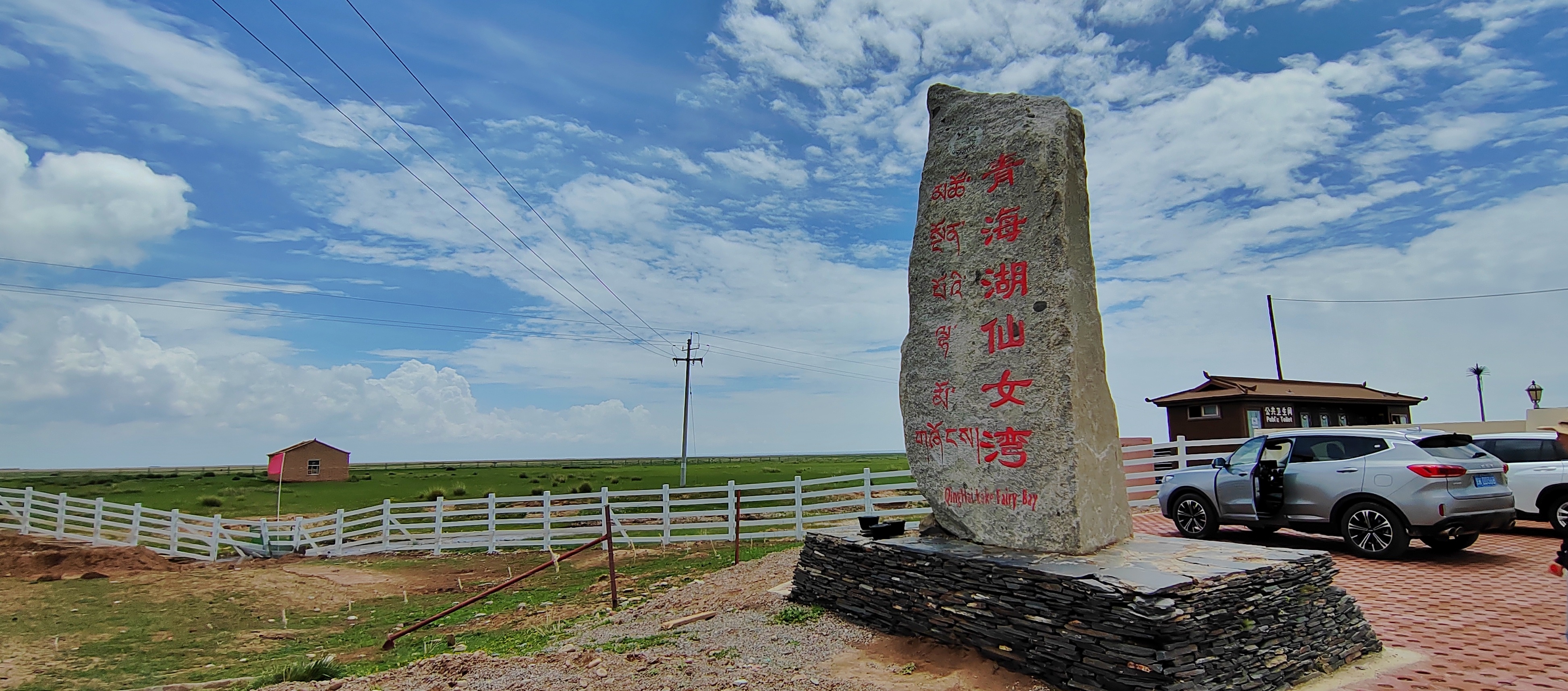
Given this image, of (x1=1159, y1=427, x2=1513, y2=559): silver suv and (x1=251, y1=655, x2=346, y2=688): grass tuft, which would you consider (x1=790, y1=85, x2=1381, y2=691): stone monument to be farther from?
(x1=251, y1=655, x2=346, y2=688): grass tuft

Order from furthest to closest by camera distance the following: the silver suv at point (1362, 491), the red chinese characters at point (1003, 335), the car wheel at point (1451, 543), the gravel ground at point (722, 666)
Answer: the car wheel at point (1451, 543)
the silver suv at point (1362, 491)
the red chinese characters at point (1003, 335)
the gravel ground at point (722, 666)

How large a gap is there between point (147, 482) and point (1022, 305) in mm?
69575

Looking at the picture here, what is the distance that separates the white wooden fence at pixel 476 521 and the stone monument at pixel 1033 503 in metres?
6.73

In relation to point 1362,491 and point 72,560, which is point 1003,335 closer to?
point 1362,491

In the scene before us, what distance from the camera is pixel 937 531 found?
→ 692 centimetres

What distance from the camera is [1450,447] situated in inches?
307

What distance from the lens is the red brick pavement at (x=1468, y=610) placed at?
4.75m

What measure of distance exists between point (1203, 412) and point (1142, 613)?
2103 cm

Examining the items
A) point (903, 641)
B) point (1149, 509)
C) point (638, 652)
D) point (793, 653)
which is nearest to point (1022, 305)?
point (903, 641)

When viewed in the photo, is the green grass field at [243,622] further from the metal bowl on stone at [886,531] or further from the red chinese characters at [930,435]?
the red chinese characters at [930,435]

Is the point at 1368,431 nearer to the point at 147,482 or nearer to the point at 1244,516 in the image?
the point at 1244,516

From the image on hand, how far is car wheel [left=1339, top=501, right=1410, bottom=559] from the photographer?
7734 millimetres

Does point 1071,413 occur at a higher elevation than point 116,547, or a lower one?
higher

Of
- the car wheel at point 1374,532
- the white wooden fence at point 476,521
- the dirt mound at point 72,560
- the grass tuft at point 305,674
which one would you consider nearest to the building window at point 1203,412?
the white wooden fence at point 476,521
